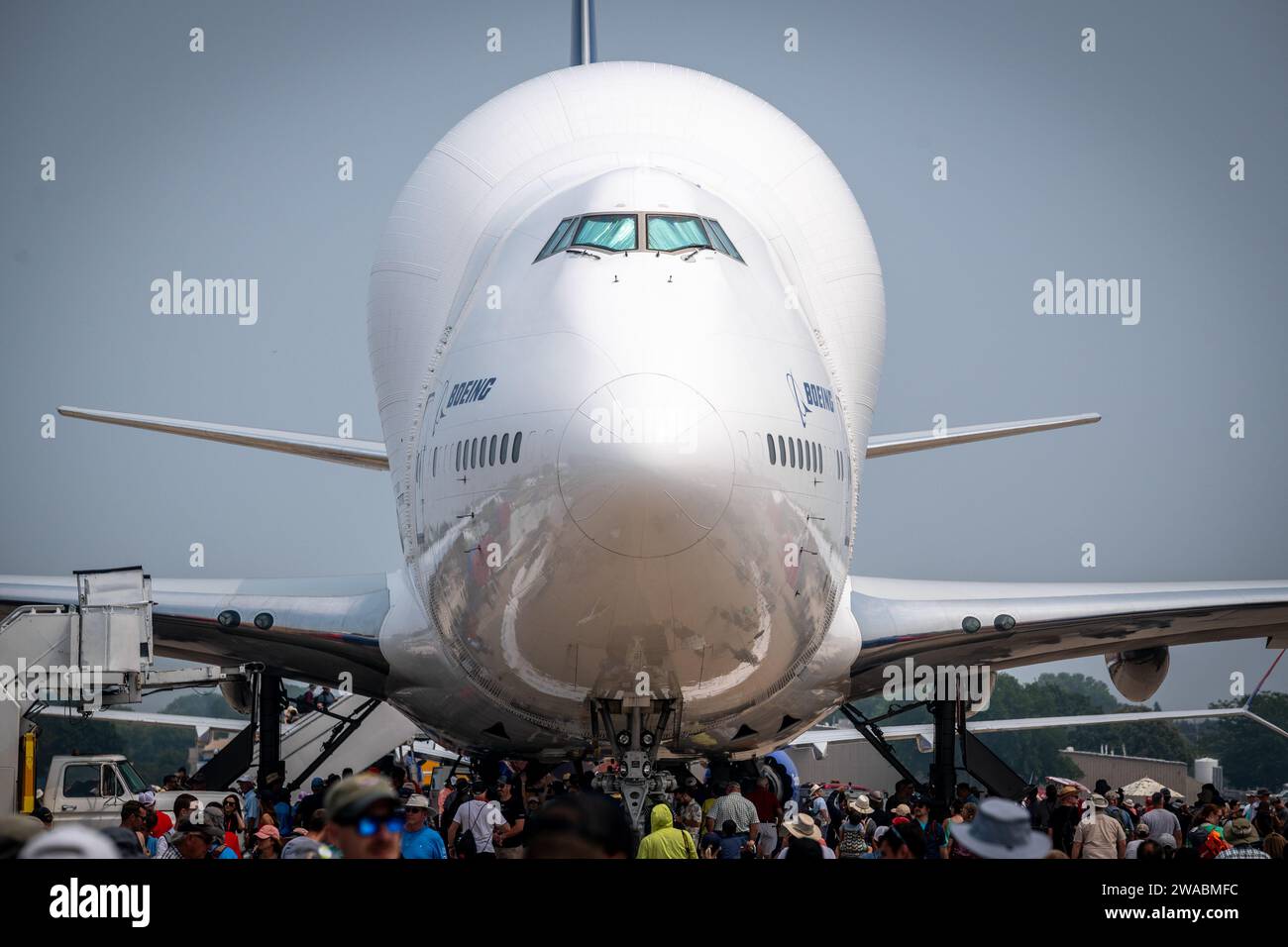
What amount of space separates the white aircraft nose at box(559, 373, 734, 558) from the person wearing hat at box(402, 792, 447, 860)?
2262mm

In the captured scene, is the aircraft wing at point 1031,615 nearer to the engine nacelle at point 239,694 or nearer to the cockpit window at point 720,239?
the cockpit window at point 720,239

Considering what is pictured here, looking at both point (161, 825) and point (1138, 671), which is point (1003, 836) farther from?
point (1138, 671)

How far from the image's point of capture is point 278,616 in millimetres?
16438

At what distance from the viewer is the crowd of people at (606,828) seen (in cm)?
363

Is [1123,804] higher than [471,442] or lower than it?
lower

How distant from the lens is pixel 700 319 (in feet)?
38.2

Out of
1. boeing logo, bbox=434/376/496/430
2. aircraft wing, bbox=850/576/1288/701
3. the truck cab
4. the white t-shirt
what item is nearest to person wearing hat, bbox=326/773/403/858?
the white t-shirt

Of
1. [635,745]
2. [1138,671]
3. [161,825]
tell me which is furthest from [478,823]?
[1138,671]

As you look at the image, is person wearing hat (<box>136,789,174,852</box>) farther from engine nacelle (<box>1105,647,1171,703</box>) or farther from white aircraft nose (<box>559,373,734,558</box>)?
engine nacelle (<box>1105,647,1171,703</box>)

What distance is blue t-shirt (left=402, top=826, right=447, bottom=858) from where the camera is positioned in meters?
8.87

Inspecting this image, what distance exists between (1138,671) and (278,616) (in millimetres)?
9971
